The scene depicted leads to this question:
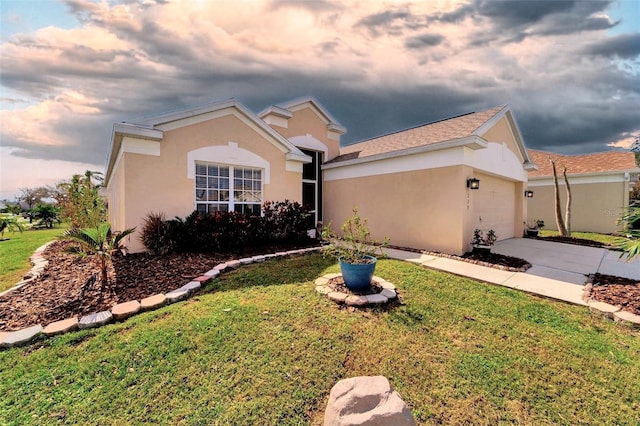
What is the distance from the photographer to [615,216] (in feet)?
53.3

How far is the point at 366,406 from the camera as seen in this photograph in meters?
2.34

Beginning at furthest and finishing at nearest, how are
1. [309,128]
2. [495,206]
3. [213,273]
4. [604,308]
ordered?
[309,128]
[495,206]
[213,273]
[604,308]

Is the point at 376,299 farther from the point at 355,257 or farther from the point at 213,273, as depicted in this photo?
the point at 213,273

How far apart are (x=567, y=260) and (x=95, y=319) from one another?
1267 cm

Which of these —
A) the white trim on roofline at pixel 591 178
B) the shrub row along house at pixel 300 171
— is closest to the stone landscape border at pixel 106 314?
the shrub row along house at pixel 300 171

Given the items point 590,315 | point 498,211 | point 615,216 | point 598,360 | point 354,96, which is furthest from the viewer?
point 615,216

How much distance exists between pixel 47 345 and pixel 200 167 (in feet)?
20.9

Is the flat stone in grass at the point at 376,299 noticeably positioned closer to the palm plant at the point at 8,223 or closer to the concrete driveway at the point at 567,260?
the concrete driveway at the point at 567,260

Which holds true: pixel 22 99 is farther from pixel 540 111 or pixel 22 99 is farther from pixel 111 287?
pixel 540 111

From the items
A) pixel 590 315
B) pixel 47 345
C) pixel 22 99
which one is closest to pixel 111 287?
pixel 47 345

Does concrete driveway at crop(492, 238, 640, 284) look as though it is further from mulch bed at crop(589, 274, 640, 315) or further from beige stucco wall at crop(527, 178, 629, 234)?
beige stucco wall at crop(527, 178, 629, 234)

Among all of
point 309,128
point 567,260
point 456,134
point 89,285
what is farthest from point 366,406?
point 309,128

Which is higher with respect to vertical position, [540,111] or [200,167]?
[540,111]

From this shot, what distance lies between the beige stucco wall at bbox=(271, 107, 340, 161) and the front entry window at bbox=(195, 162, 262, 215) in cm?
368
